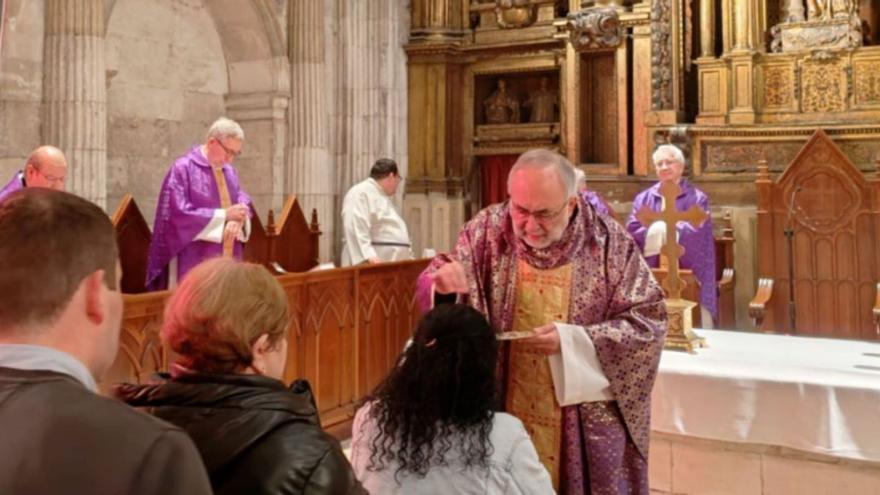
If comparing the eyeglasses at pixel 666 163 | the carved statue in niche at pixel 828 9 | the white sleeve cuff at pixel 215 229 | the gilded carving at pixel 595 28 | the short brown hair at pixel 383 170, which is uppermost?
the gilded carving at pixel 595 28

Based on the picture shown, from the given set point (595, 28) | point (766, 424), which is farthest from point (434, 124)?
point (766, 424)

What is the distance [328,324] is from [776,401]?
2943mm

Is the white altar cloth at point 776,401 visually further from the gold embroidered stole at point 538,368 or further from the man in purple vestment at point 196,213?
the man in purple vestment at point 196,213

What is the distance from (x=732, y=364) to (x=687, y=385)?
25 centimetres

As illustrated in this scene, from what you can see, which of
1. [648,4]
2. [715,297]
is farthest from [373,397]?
[648,4]

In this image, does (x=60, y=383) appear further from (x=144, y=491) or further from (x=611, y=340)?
(x=611, y=340)

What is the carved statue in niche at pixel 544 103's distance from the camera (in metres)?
11.0

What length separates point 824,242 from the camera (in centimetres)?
700

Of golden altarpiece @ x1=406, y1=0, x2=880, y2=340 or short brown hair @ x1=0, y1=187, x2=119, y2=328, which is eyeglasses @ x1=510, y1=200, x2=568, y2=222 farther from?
golden altarpiece @ x1=406, y1=0, x2=880, y2=340

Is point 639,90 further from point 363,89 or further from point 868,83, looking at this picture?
point 363,89

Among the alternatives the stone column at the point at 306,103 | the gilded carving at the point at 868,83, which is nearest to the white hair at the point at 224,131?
the stone column at the point at 306,103

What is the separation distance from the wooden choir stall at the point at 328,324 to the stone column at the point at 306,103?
2.46m

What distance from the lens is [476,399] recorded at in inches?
82.0

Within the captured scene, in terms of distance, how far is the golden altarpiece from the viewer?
837 cm
